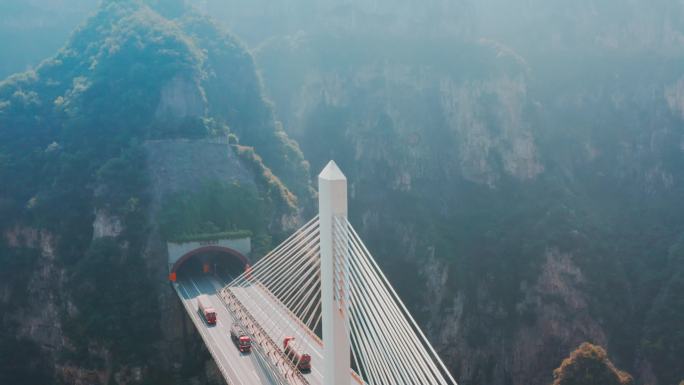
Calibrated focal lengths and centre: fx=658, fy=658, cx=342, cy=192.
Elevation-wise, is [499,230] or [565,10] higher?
[565,10]

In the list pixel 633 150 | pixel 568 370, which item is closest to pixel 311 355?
pixel 568 370

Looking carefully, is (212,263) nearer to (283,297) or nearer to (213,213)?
(213,213)

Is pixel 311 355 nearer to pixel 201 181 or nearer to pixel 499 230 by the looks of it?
pixel 201 181

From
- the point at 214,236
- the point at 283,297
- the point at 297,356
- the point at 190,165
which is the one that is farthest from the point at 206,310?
the point at 190,165

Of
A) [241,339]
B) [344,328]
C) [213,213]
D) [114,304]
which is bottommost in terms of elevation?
[114,304]

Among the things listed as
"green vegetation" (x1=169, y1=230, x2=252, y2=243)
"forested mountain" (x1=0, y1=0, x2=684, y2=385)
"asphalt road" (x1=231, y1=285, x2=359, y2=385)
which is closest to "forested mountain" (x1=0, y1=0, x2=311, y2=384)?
"forested mountain" (x1=0, y1=0, x2=684, y2=385)

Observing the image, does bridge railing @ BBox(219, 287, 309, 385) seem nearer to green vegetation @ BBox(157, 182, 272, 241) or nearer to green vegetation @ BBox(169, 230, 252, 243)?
green vegetation @ BBox(169, 230, 252, 243)
